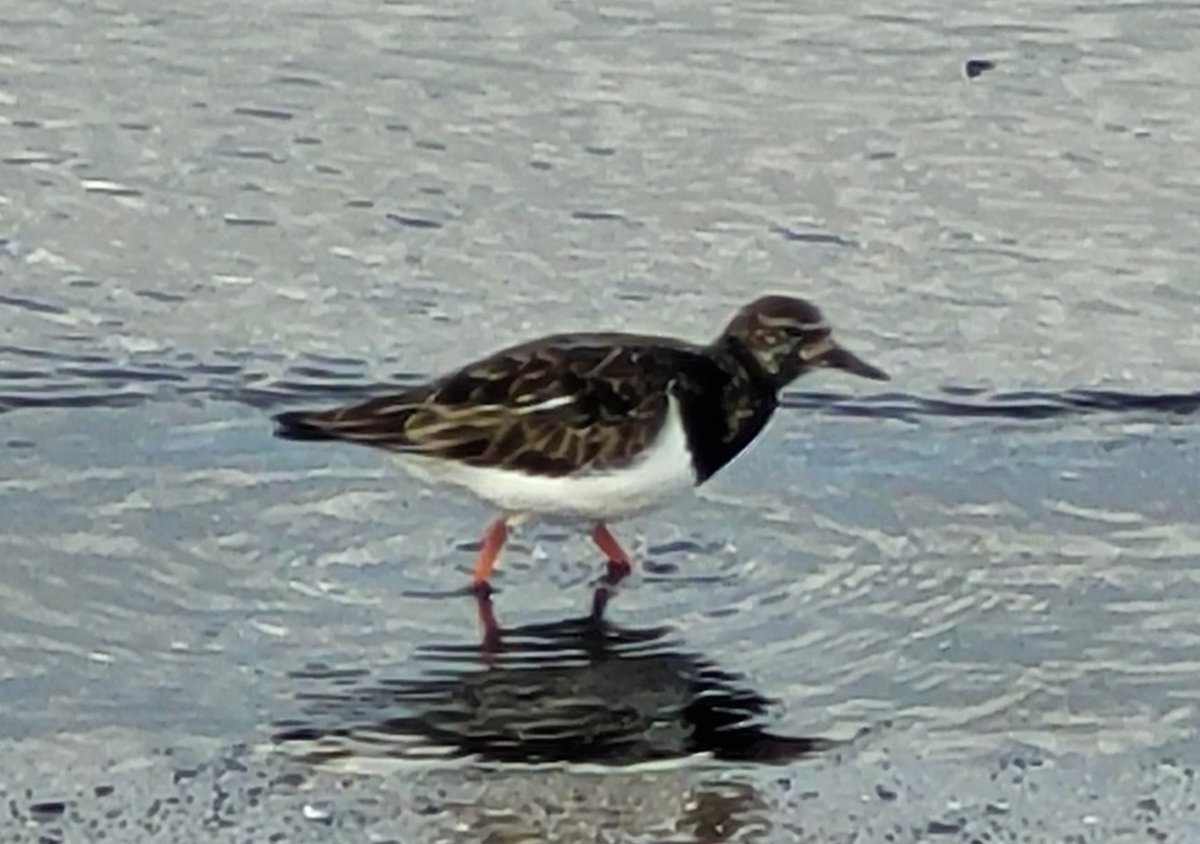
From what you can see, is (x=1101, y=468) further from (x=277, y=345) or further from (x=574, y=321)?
(x=277, y=345)

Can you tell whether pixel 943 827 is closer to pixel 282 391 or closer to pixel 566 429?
pixel 566 429

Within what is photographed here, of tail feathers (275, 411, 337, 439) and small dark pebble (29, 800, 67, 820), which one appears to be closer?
small dark pebble (29, 800, 67, 820)

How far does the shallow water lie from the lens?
4695 mm

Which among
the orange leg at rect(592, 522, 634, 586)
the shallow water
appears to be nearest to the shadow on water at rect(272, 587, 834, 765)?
the shallow water

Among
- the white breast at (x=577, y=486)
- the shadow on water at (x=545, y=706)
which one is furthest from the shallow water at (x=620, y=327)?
the white breast at (x=577, y=486)

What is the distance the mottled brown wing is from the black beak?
37 centimetres

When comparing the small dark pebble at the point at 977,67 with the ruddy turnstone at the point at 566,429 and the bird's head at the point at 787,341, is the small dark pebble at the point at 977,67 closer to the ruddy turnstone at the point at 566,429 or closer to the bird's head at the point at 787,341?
the bird's head at the point at 787,341

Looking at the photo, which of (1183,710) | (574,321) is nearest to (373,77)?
(574,321)

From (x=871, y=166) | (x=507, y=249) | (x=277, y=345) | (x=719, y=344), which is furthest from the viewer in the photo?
(x=871, y=166)

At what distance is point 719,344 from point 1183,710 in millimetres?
1307

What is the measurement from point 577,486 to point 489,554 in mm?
188

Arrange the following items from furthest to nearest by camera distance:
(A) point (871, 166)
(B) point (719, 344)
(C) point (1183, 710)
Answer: (A) point (871, 166) → (B) point (719, 344) → (C) point (1183, 710)

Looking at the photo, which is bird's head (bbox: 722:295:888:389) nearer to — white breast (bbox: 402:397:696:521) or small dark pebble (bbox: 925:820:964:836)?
white breast (bbox: 402:397:696:521)

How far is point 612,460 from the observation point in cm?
532
